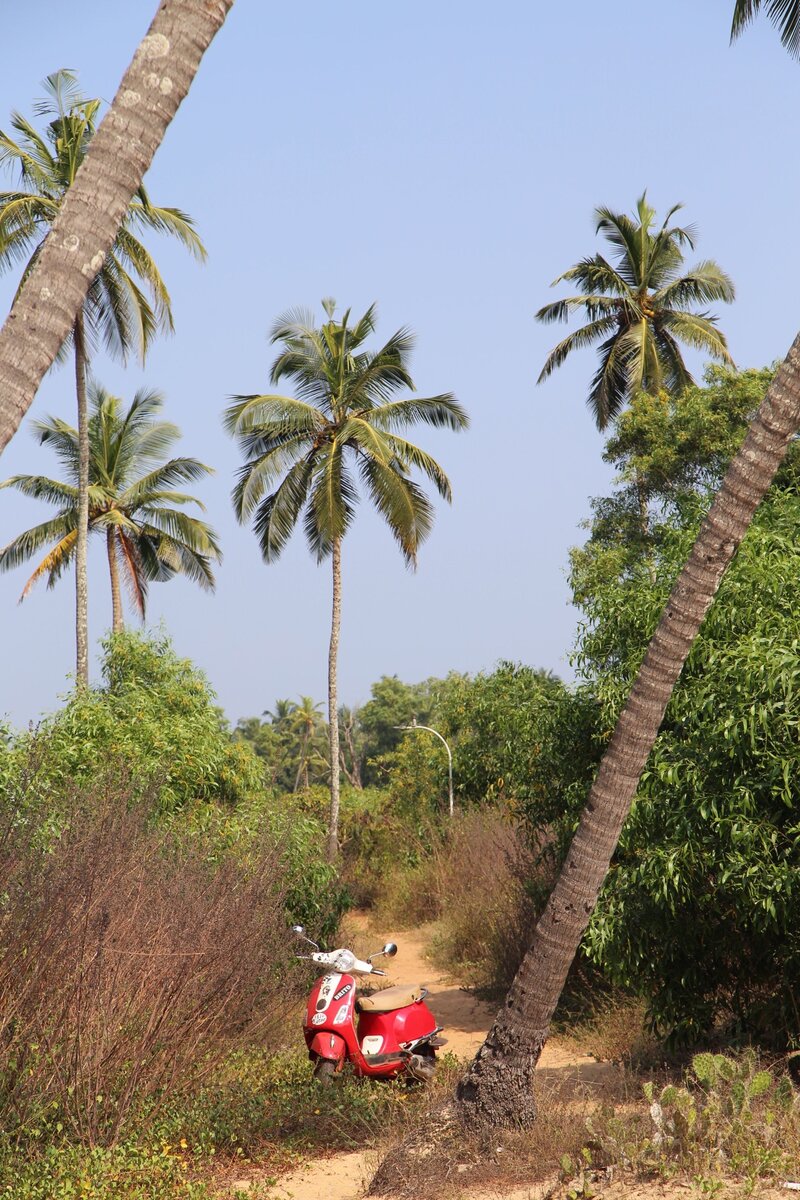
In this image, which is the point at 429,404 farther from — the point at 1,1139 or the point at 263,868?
the point at 1,1139

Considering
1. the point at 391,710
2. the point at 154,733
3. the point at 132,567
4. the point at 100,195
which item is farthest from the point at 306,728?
the point at 100,195

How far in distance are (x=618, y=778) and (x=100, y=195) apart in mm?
4265

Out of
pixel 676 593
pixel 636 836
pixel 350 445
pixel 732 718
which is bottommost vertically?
pixel 636 836

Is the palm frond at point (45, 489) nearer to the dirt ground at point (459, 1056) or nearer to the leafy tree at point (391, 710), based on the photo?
the dirt ground at point (459, 1056)

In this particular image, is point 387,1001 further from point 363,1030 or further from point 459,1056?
point 459,1056

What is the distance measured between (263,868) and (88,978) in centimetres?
287

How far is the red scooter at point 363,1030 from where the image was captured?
314 inches

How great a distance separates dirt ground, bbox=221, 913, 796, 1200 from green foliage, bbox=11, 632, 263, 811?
355cm

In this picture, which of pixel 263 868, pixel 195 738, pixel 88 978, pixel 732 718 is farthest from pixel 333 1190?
pixel 195 738

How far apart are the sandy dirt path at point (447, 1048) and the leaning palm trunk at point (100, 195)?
15.9 ft

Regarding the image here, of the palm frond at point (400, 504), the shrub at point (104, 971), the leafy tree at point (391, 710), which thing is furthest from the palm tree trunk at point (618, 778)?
the leafy tree at point (391, 710)

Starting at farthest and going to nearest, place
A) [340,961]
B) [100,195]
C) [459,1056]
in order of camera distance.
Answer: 1. [459,1056]
2. [340,961]
3. [100,195]

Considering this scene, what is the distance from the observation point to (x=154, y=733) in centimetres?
1398

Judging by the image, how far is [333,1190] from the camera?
22.3 ft
